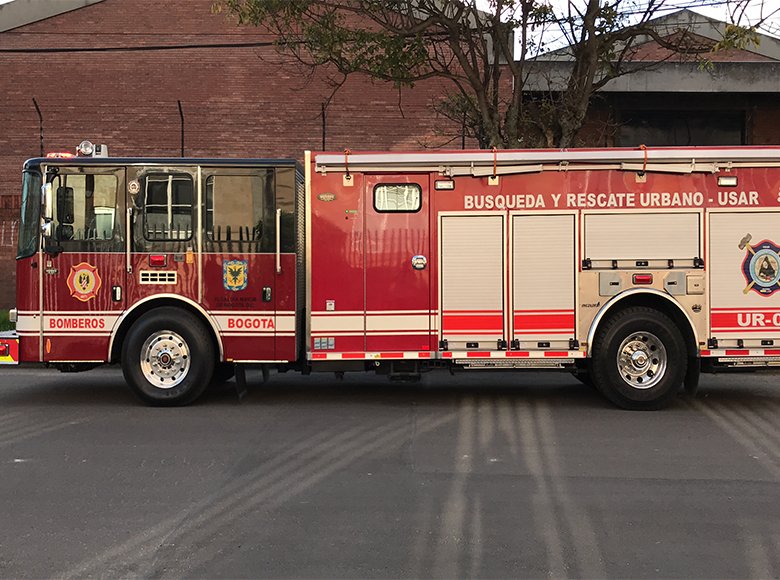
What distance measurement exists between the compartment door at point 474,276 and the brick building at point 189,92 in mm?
9298

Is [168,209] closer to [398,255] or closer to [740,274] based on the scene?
[398,255]

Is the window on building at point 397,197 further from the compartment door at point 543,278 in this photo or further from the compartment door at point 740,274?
the compartment door at point 740,274

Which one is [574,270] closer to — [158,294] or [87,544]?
[158,294]

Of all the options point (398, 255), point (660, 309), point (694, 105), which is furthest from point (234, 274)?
point (694, 105)

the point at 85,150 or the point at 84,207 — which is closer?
the point at 84,207

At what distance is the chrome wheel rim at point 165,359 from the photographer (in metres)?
8.62

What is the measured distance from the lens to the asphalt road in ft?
14.2

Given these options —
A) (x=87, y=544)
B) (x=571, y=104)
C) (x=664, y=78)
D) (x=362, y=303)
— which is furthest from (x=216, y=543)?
(x=664, y=78)

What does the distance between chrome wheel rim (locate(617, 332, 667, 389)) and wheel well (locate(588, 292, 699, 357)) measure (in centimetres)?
34

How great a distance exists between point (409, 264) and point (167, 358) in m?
3.01

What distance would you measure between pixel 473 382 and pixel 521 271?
241 cm

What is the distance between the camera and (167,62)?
706 inches

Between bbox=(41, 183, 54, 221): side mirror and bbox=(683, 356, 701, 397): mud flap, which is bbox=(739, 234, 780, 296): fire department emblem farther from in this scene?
bbox=(41, 183, 54, 221): side mirror

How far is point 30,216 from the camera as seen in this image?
28.5 ft
